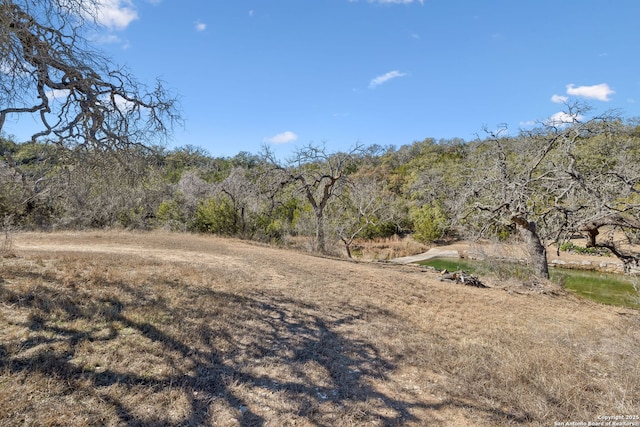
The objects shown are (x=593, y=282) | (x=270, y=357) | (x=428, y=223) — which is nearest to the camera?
(x=270, y=357)

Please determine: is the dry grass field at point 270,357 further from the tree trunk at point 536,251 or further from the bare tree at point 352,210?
the bare tree at point 352,210

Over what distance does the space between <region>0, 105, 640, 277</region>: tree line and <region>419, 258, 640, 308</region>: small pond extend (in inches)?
47.6

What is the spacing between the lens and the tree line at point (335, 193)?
5090 mm

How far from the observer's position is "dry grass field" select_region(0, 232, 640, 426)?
8.74ft

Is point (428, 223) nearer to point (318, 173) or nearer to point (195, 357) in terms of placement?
point (318, 173)

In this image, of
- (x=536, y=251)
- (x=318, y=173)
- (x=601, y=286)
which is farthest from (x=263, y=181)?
→ (x=601, y=286)

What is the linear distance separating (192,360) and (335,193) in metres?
14.1

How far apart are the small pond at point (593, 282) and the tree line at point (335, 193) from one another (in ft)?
3.97

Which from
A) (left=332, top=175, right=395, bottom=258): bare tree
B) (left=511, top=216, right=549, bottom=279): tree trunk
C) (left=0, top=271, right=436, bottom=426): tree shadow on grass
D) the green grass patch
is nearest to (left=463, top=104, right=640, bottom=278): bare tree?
(left=511, top=216, right=549, bottom=279): tree trunk

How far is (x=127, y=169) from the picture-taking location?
491 centimetres

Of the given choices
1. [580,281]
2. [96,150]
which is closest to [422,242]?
[580,281]

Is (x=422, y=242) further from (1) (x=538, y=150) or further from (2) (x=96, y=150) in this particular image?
(2) (x=96, y=150)

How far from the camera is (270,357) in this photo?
371cm

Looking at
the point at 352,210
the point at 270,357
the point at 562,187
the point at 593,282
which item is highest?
the point at 562,187
